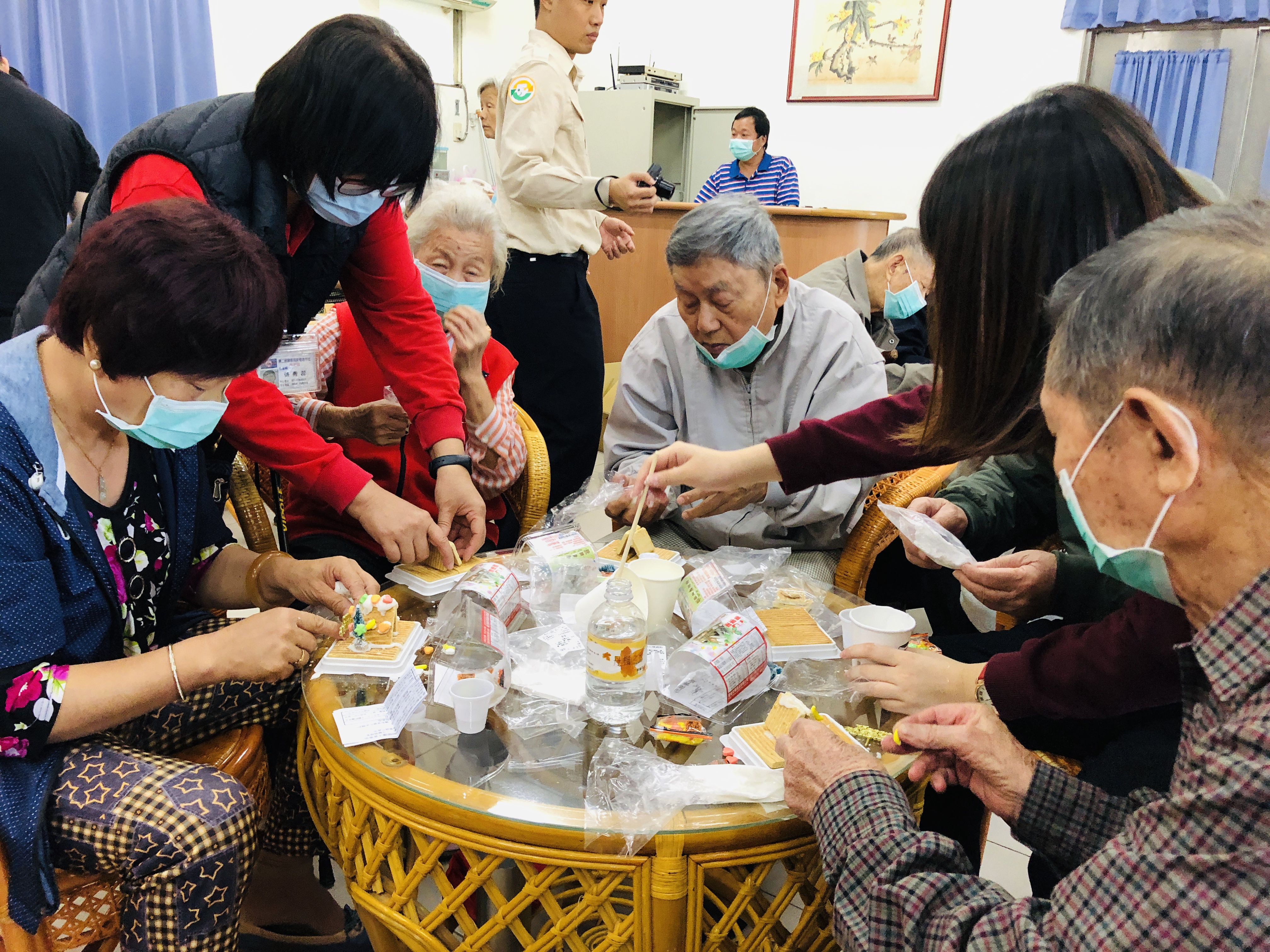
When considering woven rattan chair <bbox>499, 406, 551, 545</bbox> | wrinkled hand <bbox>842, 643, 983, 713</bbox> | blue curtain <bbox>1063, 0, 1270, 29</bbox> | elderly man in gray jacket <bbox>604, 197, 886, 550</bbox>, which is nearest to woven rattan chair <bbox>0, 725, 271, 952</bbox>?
wrinkled hand <bbox>842, 643, 983, 713</bbox>

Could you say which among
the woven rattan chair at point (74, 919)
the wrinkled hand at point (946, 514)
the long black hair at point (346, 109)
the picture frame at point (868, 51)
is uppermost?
the picture frame at point (868, 51)

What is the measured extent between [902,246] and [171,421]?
113 inches

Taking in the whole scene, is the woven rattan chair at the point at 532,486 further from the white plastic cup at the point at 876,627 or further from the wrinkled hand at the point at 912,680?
the wrinkled hand at the point at 912,680

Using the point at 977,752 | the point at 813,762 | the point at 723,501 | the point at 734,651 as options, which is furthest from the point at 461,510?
the point at 977,752

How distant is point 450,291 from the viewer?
7.32ft

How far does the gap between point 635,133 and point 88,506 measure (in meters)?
6.38

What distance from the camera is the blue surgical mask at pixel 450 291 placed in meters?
2.22

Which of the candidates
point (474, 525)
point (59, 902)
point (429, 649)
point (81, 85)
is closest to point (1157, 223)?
point (429, 649)

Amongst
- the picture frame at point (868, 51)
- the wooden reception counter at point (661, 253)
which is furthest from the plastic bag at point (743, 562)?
the picture frame at point (868, 51)

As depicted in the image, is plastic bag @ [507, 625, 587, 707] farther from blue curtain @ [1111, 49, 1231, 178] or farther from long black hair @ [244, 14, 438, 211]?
blue curtain @ [1111, 49, 1231, 178]

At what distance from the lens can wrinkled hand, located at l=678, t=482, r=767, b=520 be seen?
2.03 meters

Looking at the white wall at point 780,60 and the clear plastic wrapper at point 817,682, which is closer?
the clear plastic wrapper at point 817,682

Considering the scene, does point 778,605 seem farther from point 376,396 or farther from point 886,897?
point 376,396

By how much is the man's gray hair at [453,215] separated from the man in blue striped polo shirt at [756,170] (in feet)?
13.1
